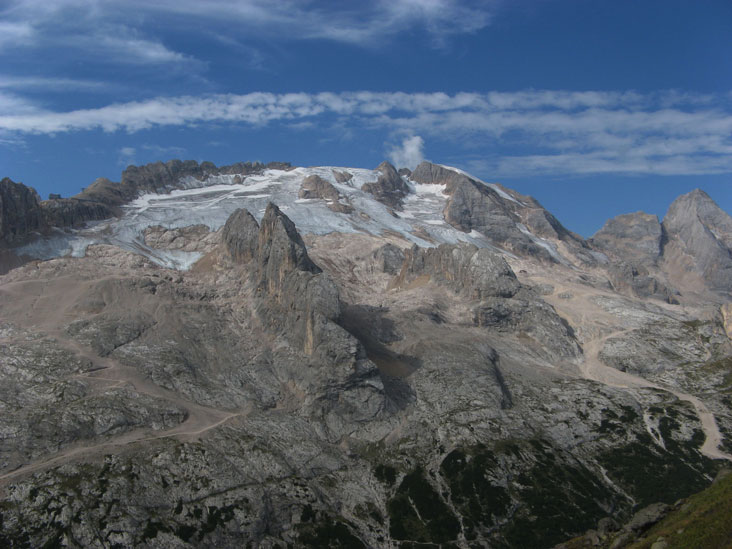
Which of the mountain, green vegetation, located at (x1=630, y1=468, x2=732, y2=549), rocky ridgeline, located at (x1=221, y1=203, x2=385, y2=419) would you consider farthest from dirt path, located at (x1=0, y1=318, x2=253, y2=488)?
green vegetation, located at (x1=630, y1=468, x2=732, y2=549)

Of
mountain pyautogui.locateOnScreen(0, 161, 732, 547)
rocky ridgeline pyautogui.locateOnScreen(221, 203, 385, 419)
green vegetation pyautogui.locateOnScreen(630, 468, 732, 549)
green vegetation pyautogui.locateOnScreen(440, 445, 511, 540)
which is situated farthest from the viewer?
rocky ridgeline pyautogui.locateOnScreen(221, 203, 385, 419)

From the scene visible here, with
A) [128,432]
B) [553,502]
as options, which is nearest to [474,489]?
[553,502]

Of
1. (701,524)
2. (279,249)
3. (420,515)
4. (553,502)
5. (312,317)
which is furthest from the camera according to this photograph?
(279,249)

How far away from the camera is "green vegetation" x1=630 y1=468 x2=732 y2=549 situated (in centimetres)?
5472

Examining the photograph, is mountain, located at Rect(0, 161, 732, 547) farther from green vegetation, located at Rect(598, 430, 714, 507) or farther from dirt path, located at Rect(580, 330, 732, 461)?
dirt path, located at Rect(580, 330, 732, 461)

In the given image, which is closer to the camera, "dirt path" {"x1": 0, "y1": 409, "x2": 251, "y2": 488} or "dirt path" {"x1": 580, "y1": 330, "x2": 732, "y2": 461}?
"dirt path" {"x1": 0, "y1": 409, "x2": 251, "y2": 488}

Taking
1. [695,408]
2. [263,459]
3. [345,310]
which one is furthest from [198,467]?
[695,408]

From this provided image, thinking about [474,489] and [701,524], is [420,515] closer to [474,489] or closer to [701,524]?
[474,489]

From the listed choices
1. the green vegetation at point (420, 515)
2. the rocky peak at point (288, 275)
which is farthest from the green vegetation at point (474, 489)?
the rocky peak at point (288, 275)

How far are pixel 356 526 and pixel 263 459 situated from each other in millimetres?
24497

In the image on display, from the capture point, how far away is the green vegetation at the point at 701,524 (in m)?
54.7

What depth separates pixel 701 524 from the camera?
58.3 meters

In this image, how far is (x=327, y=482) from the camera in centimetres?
12531

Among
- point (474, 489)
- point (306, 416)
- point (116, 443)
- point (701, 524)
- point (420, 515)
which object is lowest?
point (116, 443)
